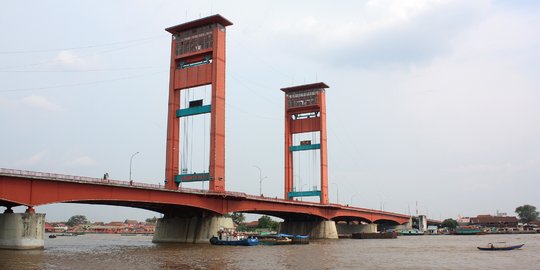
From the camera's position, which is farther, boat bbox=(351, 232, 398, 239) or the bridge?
boat bbox=(351, 232, 398, 239)

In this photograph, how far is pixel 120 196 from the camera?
6184cm

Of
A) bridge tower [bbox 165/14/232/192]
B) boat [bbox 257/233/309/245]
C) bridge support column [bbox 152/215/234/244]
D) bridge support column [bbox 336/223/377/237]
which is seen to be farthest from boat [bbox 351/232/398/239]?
bridge tower [bbox 165/14/232/192]

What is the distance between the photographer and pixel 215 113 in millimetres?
80062

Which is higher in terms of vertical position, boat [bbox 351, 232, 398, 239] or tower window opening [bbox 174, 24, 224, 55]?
tower window opening [bbox 174, 24, 224, 55]

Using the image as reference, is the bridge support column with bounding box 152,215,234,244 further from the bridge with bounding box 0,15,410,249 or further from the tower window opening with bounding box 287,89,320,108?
the tower window opening with bounding box 287,89,320,108

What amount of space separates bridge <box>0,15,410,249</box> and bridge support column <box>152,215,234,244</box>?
149 mm

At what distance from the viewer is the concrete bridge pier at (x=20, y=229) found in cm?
5106

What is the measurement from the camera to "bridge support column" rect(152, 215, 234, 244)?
7781cm

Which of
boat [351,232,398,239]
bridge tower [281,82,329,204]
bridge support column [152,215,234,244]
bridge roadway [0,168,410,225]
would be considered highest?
bridge tower [281,82,329,204]

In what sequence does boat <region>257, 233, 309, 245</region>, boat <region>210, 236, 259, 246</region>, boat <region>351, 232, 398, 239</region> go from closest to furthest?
boat <region>210, 236, 259, 246</region>
boat <region>257, 233, 309, 245</region>
boat <region>351, 232, 398, 239</region>

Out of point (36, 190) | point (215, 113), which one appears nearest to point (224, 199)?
point (215, 113)

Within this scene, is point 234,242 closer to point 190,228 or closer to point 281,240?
point 281,240

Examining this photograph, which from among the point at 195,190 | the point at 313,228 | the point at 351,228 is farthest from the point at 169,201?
the point at 351,228

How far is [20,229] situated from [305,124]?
7674 centimetres
